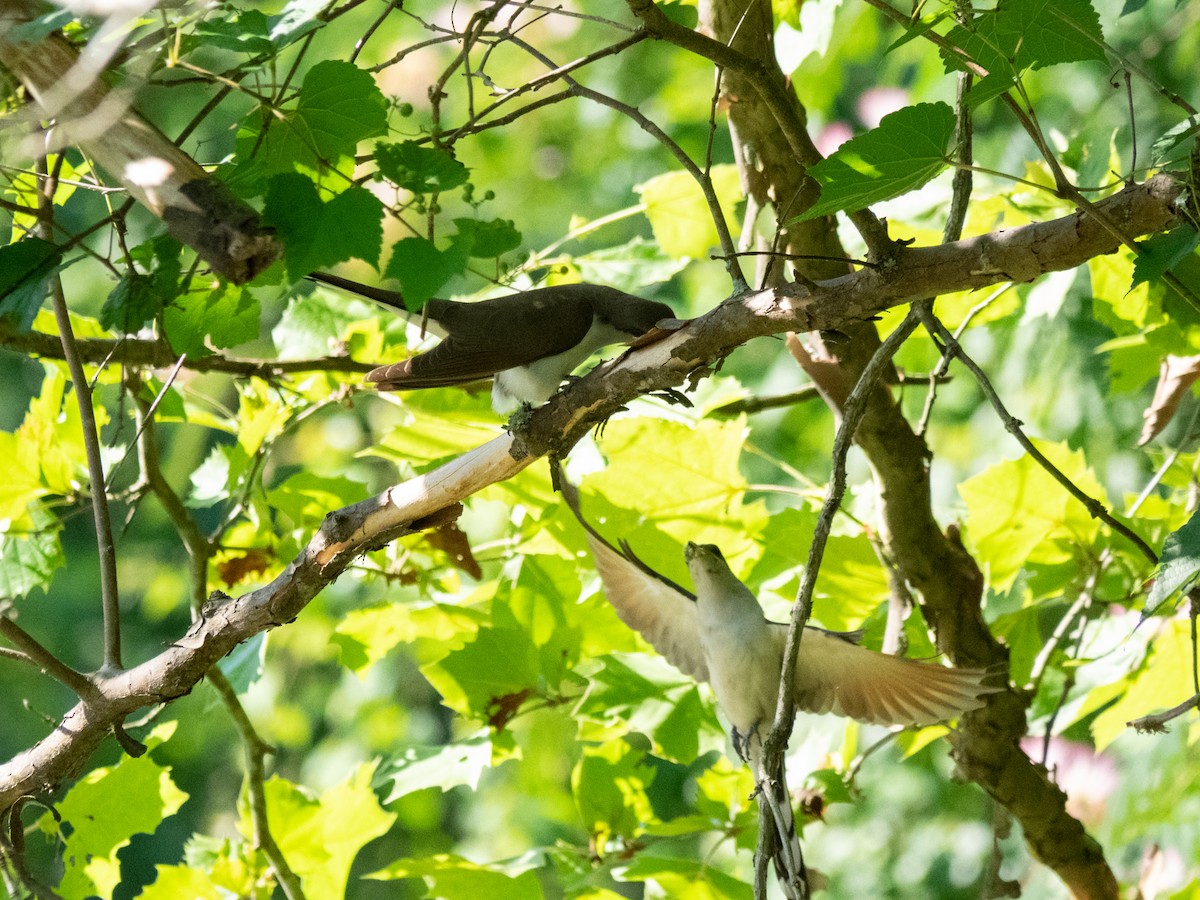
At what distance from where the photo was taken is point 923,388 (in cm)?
263

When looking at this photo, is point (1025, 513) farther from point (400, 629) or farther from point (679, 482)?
point (400, 629)

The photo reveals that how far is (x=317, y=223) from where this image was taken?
110cm

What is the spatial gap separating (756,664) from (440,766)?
1.94 feet

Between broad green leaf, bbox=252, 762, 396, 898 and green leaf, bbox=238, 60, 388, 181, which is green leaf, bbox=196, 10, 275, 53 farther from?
broad green leaf, bbox=252, 762, 396, 898

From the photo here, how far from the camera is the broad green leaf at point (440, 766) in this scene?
6.13 ft

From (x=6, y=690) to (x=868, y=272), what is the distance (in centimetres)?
497

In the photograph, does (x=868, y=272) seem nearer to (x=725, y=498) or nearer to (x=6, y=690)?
(x=725, y=498)

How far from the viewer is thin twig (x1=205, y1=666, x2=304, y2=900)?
74.0 inches

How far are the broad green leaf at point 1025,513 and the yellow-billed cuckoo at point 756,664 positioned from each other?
24 centimetres

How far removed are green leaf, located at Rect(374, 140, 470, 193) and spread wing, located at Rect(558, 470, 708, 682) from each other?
0.89m

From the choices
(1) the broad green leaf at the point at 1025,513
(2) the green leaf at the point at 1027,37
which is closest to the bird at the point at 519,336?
(1) the broad green leaf at the point at 1025,513

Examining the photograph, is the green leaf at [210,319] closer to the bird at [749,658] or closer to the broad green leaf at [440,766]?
the bird at [749,658]

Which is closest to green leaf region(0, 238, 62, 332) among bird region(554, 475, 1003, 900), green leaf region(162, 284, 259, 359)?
green leaf region(162, 284, 259, 359)

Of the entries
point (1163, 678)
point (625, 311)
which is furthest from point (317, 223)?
point (1163, 678)
